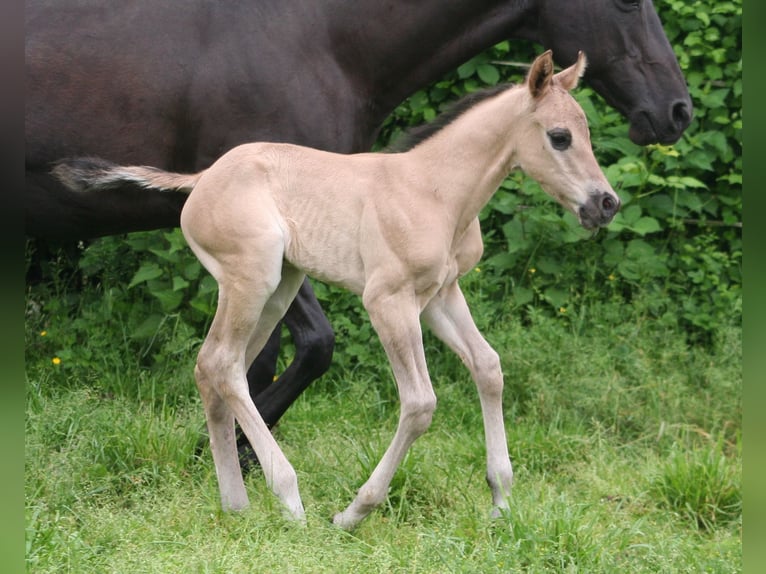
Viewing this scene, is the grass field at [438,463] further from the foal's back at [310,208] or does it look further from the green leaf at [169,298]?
the foal's back at [310,208]

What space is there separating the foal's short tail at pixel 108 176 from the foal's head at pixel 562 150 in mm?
1231

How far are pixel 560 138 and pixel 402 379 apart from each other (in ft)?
3.13

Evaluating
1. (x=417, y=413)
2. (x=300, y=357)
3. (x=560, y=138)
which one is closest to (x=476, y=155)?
(x=560, y=138)

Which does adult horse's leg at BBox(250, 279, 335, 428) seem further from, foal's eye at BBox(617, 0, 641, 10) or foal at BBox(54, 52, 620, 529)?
foal's eye at BBox(617, 0, 641, 10)

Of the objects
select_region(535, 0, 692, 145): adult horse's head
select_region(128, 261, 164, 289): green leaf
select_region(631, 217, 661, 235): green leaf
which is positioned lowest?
select_region(631, 217, 661, 235): green leaf

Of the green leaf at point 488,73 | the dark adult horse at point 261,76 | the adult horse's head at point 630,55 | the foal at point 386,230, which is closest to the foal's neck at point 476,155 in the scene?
the foal at point 386,230

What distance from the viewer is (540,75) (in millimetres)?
3193

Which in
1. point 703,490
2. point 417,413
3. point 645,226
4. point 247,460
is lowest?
point 645,226

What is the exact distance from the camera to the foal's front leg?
3.21 meters

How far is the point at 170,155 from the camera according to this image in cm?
406

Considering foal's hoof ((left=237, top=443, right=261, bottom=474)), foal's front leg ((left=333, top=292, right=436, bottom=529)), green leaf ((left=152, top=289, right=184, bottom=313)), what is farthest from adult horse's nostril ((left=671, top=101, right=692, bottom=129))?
green leaf ((left=152, top=289, right=184, bottom=313))

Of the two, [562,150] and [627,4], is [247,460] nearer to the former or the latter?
[562,150]

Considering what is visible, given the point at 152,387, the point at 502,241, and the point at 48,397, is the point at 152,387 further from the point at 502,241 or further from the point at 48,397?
the point at 502,241
